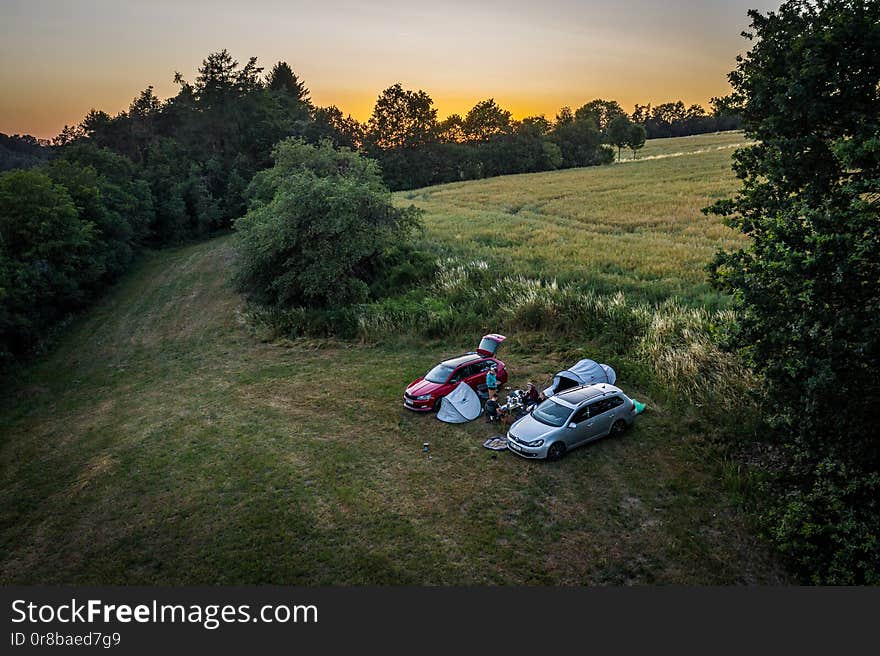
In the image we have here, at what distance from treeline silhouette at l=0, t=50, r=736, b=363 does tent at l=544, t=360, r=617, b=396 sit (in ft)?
27.2

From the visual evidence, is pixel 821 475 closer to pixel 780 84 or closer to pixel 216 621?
pixel 780 84

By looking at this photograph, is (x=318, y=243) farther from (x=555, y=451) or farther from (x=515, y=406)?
(x=555, y=451)

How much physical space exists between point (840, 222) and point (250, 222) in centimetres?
3254

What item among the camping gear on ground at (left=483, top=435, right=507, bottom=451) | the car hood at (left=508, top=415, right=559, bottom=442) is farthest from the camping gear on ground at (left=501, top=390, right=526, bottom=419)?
the car hood at (left=508, top=415, right=559, bottom=442)

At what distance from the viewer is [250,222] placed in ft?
114

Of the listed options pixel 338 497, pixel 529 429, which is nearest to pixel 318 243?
pixel 338 497

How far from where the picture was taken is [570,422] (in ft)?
47.1

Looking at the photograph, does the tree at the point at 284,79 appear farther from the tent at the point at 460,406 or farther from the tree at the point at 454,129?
the tent at the point at 460,406

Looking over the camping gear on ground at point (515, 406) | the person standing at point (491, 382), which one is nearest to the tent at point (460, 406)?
the person standing at point (491, 382)

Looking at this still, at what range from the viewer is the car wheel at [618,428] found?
15.2m

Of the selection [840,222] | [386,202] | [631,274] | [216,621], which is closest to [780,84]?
[840,222]

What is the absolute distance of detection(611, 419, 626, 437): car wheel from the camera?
15.2 meters

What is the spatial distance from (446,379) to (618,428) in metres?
5.93

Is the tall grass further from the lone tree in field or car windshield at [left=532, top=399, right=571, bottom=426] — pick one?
car windshield at [left=532, top=399, right=571, bottom=426]
